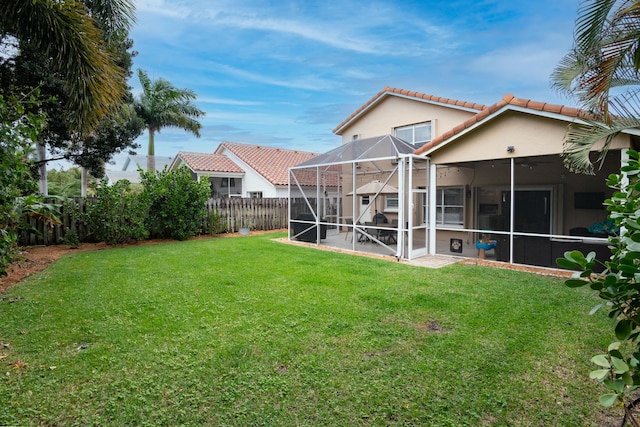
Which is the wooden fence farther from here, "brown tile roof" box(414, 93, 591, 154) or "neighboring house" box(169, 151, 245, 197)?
"brown tile roof" box(414, 93, 591, 154)

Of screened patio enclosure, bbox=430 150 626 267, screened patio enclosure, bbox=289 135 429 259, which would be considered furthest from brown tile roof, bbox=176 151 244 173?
screened patio enclosure, bbox=430 150 626 267

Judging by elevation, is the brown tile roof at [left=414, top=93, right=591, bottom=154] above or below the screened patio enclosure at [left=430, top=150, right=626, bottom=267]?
above

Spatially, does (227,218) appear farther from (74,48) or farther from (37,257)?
(74,48)

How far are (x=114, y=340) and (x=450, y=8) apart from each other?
12834mm

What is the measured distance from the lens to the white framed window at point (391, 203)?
16234mm

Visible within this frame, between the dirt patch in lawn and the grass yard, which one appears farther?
the dirt patch in lawn

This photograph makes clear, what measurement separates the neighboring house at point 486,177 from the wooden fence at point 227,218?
159 inches

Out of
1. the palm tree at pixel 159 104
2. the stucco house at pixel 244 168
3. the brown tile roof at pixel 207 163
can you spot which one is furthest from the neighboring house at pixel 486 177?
the palm tree at pixel 159 104

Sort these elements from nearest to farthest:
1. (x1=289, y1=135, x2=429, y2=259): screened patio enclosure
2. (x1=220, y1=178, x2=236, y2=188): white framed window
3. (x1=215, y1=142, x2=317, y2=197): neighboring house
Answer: (x1=289, y1=135, x2=429, y2=259): screened patio enclosure < (x1=215, y1=142, x2=317, y2=197): neighboring house < (x1=220, y1=178, x2=236, y2=188): white framed window

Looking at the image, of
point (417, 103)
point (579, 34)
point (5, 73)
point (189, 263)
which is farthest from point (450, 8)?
point (5, 73)

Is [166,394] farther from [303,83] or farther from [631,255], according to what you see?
[303,83]

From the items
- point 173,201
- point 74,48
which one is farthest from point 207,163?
point 74,48

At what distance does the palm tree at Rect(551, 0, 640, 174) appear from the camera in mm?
5629

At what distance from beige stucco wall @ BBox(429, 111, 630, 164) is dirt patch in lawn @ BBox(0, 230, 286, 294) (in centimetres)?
1101
